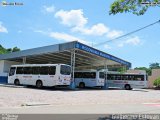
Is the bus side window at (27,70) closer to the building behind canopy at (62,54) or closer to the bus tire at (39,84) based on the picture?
the bus tire at (39,84)

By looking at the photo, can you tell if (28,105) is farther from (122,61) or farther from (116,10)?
(122,61)

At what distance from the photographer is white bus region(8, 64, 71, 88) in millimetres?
29609

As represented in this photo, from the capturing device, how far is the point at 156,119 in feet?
36.6

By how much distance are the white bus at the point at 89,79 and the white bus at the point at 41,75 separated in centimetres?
932

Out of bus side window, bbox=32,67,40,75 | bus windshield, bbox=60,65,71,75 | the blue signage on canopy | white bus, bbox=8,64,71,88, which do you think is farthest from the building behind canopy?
bus side window, bbox=32,67,40,75

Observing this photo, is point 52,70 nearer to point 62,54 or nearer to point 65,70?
point 65,70

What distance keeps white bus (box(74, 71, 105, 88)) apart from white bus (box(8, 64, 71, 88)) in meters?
9.32

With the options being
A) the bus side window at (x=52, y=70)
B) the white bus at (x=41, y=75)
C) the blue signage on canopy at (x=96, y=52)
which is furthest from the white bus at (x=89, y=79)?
the bus side window at (x=52, y=70)

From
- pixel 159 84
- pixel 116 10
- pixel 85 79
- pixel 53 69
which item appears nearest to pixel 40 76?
pixel 53 69

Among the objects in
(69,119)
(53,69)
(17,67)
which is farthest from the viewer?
(17,67)

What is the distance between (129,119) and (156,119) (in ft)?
3.35

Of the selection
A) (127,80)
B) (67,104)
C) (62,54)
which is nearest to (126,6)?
(67,104)

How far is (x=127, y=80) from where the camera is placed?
44.5 m

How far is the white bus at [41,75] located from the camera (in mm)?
29609
